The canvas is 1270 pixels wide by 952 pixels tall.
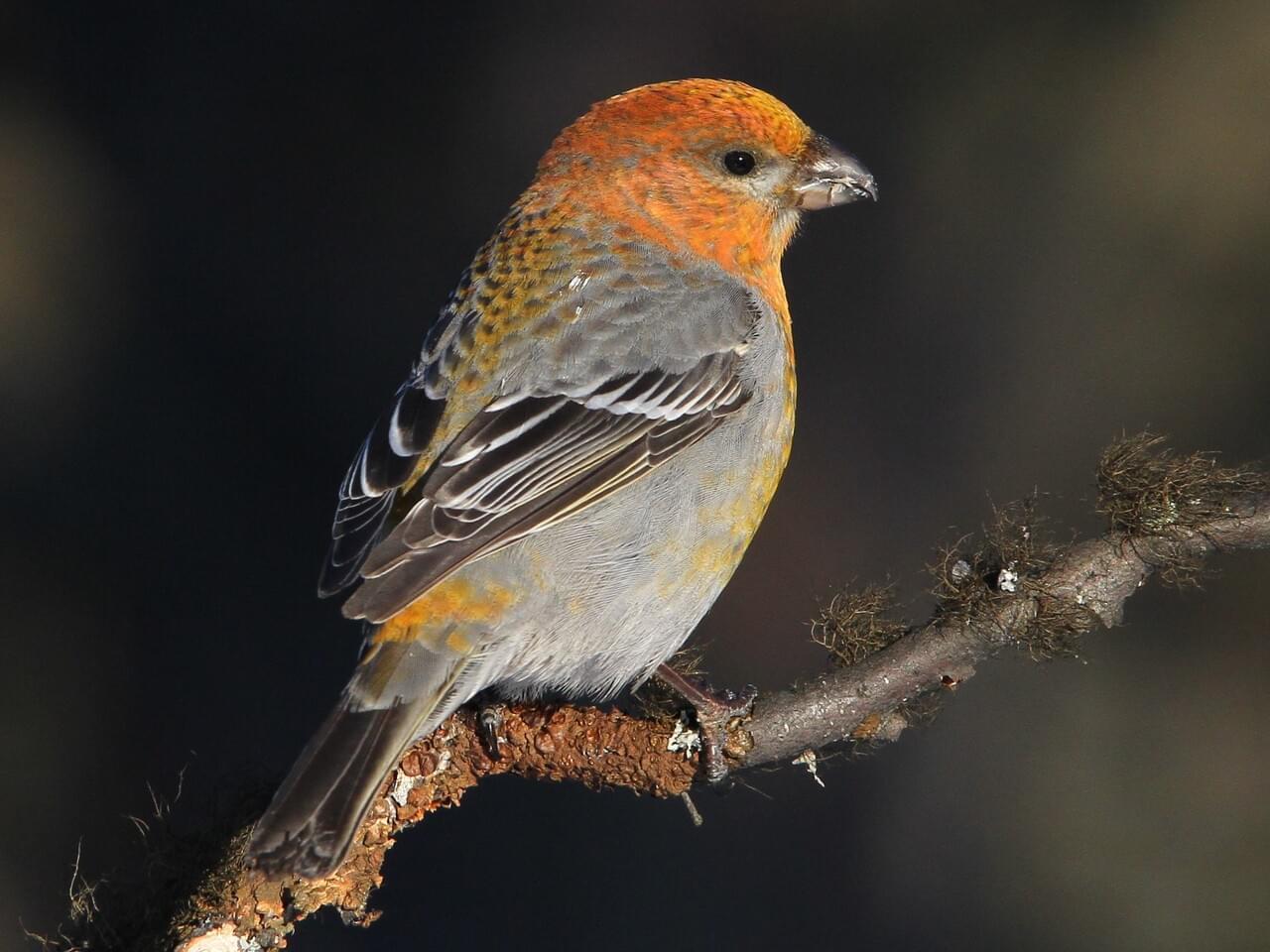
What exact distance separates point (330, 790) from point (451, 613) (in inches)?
19.8

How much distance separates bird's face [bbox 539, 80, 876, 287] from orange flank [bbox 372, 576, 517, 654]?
1.16 meters

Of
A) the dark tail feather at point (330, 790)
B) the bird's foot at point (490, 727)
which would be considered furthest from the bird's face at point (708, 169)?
the dark tail feather at point (330, 790)

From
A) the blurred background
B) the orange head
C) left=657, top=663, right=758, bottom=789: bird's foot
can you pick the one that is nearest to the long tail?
left=657, top=663, right=758, bottom=789: bird's foot

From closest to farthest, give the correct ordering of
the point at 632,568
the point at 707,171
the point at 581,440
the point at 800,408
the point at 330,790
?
the point at 330,790 < the point at 632,568 < the point at 581,440 < the point at 707,171 < the point at 800,408

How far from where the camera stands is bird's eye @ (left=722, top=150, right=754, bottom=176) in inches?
141

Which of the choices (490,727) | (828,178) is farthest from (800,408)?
(490,727)

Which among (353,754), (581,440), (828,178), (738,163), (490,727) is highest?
(738,163)

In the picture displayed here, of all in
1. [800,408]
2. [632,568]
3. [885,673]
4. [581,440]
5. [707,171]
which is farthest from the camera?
[800,408]

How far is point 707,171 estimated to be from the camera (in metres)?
3.59

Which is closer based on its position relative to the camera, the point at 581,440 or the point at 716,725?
the point at 716,725

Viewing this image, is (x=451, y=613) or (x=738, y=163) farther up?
(x=738, y=163)

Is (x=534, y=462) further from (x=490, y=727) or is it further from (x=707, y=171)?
(x=707, y=171)

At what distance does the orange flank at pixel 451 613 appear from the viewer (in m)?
2.82

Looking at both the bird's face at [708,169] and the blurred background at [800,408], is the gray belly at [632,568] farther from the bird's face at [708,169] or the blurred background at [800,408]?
the blurred background at [800,408]
